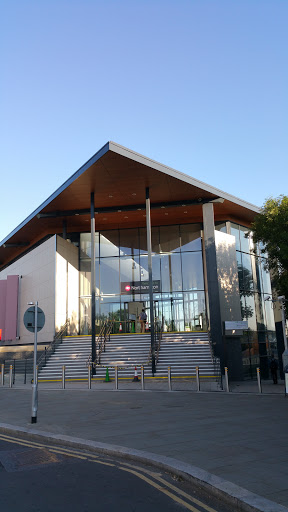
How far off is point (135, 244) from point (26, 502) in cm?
2929

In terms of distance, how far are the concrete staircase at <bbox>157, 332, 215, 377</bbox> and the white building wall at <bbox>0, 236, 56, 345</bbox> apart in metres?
8.58

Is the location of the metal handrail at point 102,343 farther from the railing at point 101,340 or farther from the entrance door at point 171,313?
the entrance door at point 171,313

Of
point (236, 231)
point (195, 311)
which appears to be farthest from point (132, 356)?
point (236, 231)

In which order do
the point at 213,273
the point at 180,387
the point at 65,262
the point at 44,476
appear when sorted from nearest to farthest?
1. the point at 44,476
2. the point at 180,387
3. the point at 213,273
4. the point at 65,262

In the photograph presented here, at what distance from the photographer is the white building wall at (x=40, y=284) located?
3030cm

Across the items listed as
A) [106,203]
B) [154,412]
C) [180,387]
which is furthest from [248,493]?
[106,203]

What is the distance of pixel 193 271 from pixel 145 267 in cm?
380

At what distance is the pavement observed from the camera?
555cm

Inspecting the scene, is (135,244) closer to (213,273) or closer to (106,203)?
(106,203)

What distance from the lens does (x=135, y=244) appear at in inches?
1342

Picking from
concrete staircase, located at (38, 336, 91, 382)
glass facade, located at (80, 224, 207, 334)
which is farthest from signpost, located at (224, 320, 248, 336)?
concrete staircase, located at (38, 336, 91, 382)

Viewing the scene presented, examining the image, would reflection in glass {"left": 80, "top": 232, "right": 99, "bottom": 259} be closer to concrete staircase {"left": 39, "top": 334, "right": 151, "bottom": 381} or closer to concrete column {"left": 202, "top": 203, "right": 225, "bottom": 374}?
concrete staircase {"left": 39, "top": 334, "right": 151, "bottom": 381}

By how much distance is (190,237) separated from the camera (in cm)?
3353

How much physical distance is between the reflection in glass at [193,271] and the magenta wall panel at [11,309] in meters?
13.7
